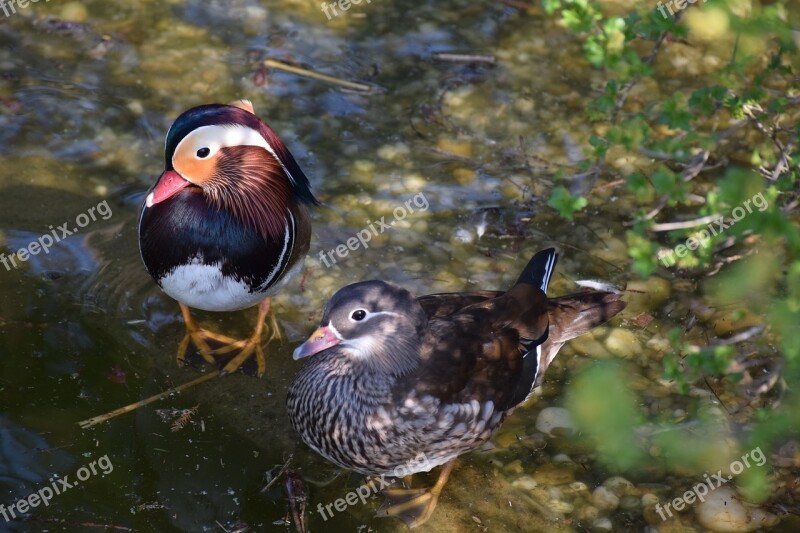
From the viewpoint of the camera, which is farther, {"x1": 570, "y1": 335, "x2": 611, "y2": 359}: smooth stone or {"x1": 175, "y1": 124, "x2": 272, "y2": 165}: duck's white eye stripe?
{"x1": 570, "y1": 335, "x2": 611, "y2": 359}: smooth stone

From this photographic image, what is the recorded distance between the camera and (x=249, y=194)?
149 inches

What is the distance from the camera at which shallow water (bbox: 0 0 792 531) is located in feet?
11.3

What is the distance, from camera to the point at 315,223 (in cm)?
462

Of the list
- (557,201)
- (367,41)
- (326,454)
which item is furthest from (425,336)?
(367,41)

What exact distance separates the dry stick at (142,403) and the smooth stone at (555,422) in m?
1.44

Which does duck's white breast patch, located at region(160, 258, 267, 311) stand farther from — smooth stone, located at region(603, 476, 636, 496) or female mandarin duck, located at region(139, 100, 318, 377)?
smooth stone, located at region(603, 476, 636, 496)

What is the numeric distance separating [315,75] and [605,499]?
3.19 meters

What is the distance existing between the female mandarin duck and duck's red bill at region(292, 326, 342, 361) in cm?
57

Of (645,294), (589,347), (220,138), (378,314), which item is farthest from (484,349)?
(220,138)

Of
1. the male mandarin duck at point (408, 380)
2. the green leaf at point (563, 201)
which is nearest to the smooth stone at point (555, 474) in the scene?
the male mandarin duck at point (408, 380)

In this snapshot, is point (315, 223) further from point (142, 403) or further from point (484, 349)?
point (484, 349)

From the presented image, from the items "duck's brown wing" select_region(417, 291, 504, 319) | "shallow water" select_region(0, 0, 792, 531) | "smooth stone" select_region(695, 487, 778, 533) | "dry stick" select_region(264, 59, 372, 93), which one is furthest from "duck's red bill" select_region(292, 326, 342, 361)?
"dry stick" select_region(264, 59, 372, 93)

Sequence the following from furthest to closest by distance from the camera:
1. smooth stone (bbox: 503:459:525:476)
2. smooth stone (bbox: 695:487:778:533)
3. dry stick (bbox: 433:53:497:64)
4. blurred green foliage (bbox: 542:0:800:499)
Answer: dry stick (bbox: 433:53:497:64) → smooth stone (bbox: 503:459:525:476) → smooth stone (bbox: 695:487:778:533) → blurred green foliage (bbox: 542:0:800:499)

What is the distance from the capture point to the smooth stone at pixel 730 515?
10.9 feet
